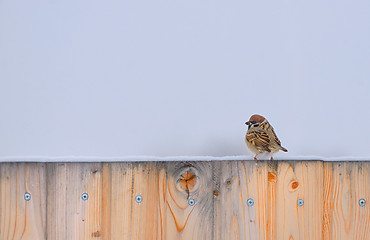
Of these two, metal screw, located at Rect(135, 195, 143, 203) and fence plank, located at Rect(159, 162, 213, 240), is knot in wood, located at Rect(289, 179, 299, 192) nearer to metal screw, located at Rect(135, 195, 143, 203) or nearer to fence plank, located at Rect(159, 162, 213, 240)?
fence plank, located at Rect(159, 162, 213, 240)

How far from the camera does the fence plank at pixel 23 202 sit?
5.27 feet

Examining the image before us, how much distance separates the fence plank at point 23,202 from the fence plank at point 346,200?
989mm

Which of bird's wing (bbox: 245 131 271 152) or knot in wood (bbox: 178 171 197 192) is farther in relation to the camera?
bird's wing (bbox: 245 131 271 152)

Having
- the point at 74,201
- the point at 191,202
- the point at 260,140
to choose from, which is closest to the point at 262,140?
the point at 260,140

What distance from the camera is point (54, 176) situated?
1.61m

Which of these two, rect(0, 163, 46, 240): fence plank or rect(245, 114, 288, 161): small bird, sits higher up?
rect(245, 114, 288, 161): small bird

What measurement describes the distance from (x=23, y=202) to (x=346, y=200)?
1131mm

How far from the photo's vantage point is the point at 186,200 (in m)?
1.64

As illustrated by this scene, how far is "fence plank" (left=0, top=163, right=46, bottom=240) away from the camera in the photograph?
1.61m

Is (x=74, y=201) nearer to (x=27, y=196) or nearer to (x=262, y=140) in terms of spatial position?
(x=27, y=196)

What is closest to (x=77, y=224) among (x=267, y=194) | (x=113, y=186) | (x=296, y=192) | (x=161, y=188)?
(x=113, y=186)

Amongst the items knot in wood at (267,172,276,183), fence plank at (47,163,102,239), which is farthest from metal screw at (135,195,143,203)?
knot in wood at (267,172,276,183)

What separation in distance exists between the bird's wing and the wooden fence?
119 cm

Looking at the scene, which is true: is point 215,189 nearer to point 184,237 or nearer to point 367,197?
point 184,237
